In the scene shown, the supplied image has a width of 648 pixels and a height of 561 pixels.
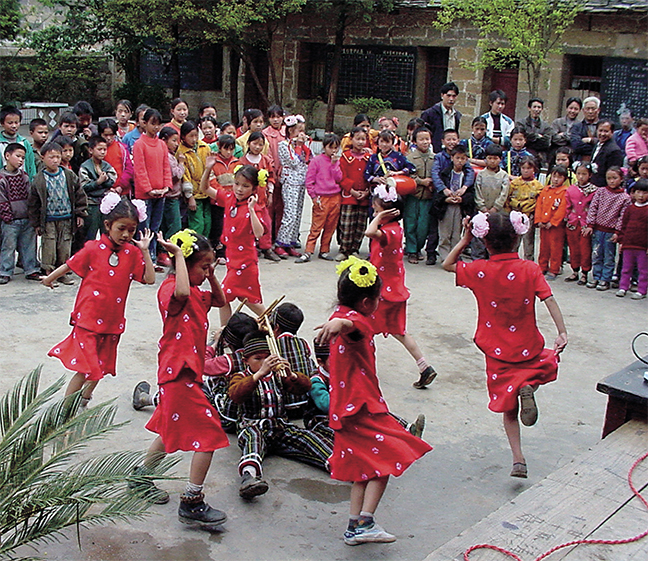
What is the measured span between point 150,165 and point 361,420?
5.49m

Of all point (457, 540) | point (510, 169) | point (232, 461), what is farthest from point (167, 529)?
point (510, 169)

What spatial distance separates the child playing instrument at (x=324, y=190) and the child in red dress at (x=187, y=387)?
5631 mm

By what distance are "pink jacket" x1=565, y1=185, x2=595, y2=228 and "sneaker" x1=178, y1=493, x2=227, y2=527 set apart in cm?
636

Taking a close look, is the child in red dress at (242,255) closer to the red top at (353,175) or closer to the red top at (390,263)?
the red top at (390,263)

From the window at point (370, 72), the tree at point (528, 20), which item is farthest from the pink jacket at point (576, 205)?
the window at point (370, 72)

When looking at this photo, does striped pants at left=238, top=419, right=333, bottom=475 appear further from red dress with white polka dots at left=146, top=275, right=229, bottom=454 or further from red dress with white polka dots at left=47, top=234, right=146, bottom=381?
red dress with white polka dots at left=47, top=234, right=146, bottom=381

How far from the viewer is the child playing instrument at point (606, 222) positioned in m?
8.85

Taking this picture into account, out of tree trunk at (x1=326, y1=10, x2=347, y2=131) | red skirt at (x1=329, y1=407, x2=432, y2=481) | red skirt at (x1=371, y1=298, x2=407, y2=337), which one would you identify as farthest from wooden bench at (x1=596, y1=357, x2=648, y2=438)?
tree trunk at (x1=326, y1=10, x2=347, y2=131)

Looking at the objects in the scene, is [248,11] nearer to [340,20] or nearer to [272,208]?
[340,20]

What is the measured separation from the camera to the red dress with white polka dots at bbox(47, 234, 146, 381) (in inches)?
195

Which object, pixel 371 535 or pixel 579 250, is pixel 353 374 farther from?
pixel 579 250

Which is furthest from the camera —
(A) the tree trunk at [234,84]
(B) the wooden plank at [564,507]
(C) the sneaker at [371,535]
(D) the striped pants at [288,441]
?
(A) the tree trunk at [234,84]

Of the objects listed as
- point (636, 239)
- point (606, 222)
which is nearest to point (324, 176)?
point (606, 222)

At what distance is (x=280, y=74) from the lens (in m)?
21.3
